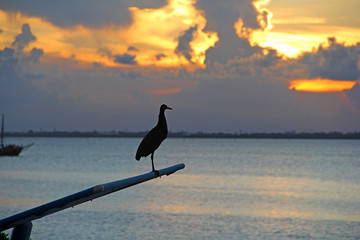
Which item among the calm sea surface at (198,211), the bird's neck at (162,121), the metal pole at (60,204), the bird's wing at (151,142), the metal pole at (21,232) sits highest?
the bird's neck at (162,121)

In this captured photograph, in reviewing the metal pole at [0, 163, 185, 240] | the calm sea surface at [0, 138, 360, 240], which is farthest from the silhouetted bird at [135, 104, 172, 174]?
the calm sea surface at [0, 138, 360, 240]

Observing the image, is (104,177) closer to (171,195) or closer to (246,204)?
(171,195)

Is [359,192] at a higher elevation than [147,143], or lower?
lower

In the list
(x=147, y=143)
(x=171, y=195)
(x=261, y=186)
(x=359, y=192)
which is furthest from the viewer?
(x=261, y=186)

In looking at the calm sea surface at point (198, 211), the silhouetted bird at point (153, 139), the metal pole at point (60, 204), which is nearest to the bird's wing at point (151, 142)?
the silhouetted bird at point (153, 139)

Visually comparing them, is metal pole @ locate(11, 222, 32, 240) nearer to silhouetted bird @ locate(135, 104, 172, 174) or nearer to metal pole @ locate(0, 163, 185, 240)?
metal pole @ locate(0, 163, 185, 240)

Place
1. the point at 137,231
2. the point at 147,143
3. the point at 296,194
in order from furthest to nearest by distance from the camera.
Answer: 1. the point at 296,194
2. the point at 137,231
3. the point at 147,143

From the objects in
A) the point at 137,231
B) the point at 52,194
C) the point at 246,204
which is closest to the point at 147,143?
the point at 137,231

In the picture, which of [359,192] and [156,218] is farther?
[359,192]

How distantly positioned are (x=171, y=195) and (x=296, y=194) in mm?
14132

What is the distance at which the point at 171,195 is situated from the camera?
166 feet

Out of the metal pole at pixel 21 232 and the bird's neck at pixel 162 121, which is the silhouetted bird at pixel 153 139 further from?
the metal pole at pixel 21 232

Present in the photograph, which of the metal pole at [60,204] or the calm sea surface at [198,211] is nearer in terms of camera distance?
the metal pole at [60,204]

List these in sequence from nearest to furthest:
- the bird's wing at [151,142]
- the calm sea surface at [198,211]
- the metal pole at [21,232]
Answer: the metal pole at [21,232] → the bird's wing at [151,142] → the calm sea surface at [198,211]
